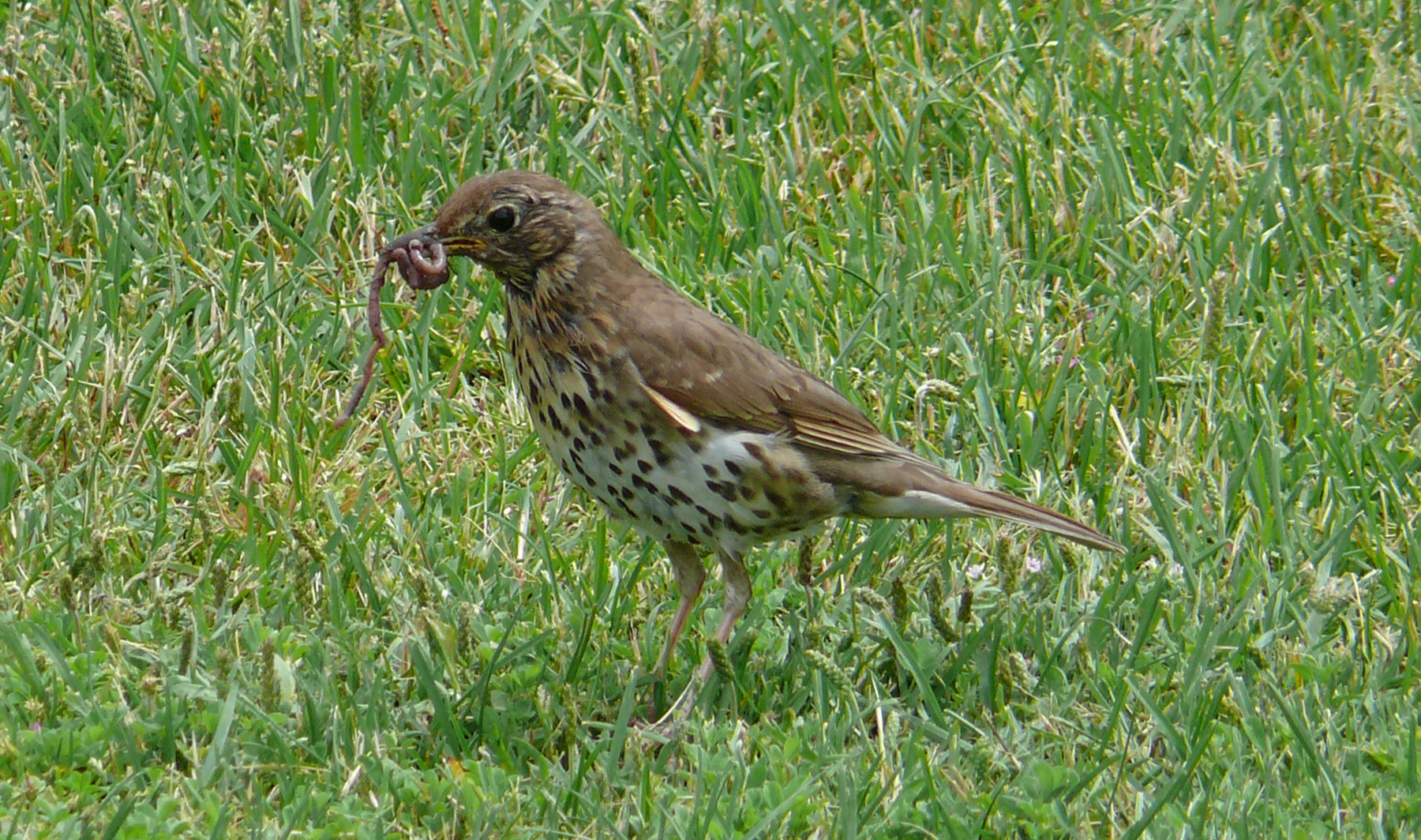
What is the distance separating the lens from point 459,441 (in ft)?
19.7

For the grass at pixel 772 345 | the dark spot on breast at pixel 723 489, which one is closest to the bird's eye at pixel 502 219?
the dark spot on breast at pixel 723 489

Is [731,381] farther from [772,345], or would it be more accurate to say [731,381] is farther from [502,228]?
[772,345]

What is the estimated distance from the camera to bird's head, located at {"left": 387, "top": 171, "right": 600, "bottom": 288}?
4.83 metres

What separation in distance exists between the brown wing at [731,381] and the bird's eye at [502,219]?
1.06 ft

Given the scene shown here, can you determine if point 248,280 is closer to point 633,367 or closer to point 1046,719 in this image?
point 633,367

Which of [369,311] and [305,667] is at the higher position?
[369,311]

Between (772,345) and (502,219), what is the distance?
163 cm

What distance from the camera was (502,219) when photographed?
4848mm

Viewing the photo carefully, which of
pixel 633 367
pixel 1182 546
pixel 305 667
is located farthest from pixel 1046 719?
pixel 305 667

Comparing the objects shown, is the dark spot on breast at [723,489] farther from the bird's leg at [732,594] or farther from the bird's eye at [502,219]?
the bird's eye at [502,219]

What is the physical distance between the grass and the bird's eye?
85cm

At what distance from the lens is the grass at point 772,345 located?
4.53 meters

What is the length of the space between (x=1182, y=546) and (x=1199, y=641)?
1.65 ft

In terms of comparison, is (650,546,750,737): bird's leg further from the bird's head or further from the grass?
the bird's head
